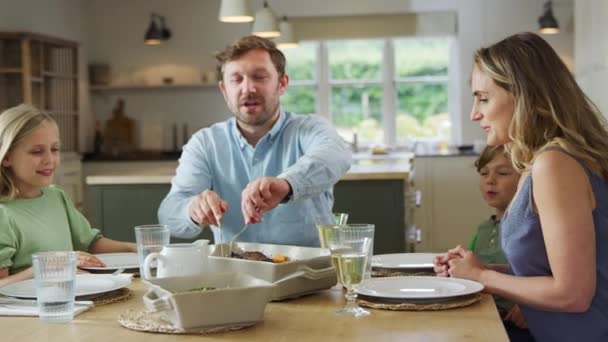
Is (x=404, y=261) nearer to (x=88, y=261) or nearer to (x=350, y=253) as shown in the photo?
(x=350, y=253)

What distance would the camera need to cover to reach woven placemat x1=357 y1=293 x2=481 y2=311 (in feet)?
5.49

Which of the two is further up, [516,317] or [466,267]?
[466,267]

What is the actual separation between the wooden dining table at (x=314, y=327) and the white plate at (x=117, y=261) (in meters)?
0.40

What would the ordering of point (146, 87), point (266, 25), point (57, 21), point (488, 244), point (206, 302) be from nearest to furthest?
point (206, 302) → point (488, 244) → point (266, 25) → point (57, 21) → point (146, 87)

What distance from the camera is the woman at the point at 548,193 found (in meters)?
1.71

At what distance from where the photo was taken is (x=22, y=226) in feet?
7.71

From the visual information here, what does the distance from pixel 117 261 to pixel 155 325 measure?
0.76 m

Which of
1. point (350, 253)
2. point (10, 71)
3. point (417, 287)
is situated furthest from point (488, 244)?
point (10, 71)

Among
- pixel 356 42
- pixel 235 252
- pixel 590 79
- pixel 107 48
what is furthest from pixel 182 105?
pixel 235 252

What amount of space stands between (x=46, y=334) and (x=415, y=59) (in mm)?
7297

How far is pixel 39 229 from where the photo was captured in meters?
2.41

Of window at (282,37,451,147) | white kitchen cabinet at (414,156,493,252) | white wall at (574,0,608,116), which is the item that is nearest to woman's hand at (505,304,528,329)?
white wall at (574,0,608,116)

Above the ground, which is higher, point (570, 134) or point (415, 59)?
point (415, 59)

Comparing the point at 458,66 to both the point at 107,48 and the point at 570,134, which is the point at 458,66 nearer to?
A: the point at 107,48
